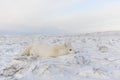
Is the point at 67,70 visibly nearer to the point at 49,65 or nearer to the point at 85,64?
the point at 49,65

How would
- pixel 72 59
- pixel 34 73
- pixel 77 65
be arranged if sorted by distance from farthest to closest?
pixel 72 59
pixel 77 65
pixel 34 73

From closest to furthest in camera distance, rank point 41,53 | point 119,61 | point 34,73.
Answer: point 34,73 → point 119,61 → point 41,53

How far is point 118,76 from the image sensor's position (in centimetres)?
698

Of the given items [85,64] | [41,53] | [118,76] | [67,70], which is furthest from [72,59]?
[41,53]

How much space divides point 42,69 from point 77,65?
1.06 meters

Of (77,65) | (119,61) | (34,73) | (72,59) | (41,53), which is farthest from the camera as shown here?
(41,53)

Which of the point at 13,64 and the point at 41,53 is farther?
the point at 41,53

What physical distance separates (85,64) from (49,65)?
1.21 metres

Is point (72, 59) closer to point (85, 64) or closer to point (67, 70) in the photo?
point (85, 64)

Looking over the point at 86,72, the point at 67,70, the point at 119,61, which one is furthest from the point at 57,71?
the point at 119,61

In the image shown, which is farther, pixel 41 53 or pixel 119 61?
pixel 41 53

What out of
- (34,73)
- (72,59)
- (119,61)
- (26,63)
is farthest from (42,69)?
(119,61)

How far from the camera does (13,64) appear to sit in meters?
7.80

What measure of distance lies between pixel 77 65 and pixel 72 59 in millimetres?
553
